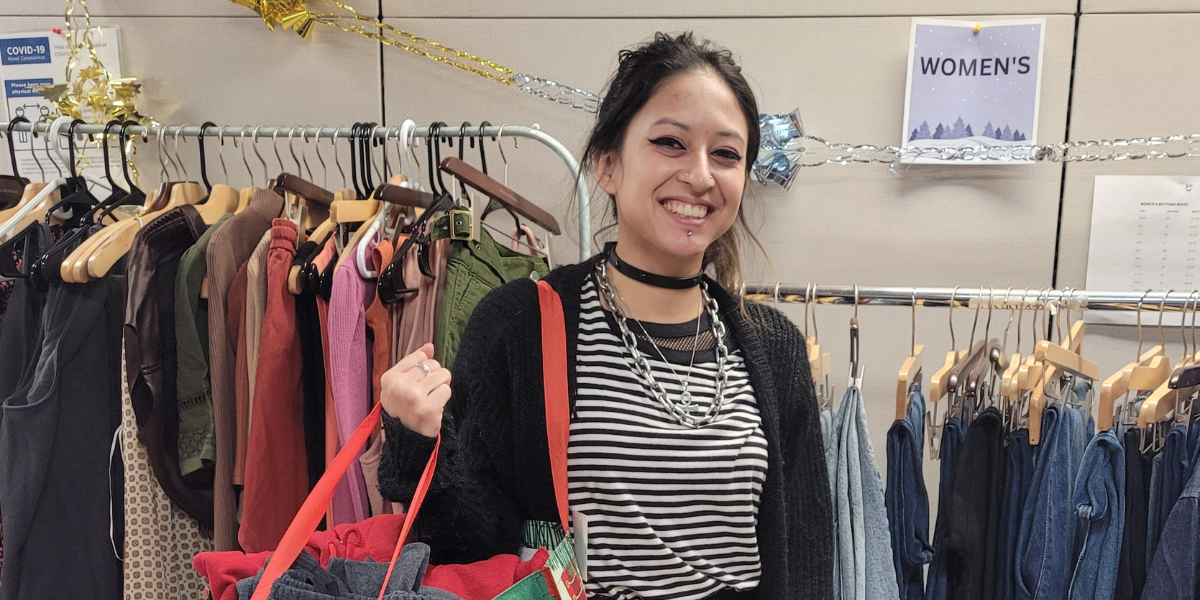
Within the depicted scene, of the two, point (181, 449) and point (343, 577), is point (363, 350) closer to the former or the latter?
point (181, 449)

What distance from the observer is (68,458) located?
4.78 ft

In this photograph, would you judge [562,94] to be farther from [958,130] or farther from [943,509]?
[943,509]

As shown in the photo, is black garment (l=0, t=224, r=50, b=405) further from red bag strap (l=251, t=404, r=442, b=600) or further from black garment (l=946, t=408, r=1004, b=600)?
black garment (l=946, t=408, r=1004, b=600)

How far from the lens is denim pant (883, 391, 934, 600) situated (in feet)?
4.47

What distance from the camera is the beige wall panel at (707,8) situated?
1.79 metres

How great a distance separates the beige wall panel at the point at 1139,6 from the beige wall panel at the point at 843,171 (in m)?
0.06

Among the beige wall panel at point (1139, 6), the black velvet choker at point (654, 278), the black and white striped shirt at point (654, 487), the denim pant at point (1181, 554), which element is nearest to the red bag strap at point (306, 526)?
the black and white striped shirt at point (654, 487)

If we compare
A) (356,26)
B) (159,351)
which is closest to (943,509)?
(159,351)

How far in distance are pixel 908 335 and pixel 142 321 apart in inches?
62.9

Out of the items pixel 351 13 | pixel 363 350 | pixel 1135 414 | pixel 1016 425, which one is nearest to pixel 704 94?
pixel 363 350

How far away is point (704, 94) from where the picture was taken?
1063mm

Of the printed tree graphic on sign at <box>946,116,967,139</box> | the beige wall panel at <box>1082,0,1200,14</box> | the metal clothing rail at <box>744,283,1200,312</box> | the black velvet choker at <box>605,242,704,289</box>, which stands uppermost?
the beige wall panel at <box>1082,0,1200,14</box>

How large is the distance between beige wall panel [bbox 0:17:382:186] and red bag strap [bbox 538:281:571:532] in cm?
113

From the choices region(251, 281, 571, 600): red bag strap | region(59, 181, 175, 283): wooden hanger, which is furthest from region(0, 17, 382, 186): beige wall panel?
region(251, 281, 571, 600): red bag strap
